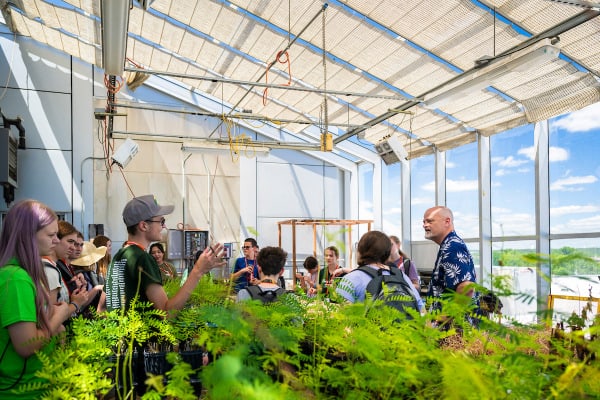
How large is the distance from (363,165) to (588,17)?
806cm

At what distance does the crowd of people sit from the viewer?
1.65m

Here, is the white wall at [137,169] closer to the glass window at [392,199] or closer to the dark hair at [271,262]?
the glass window at [392,199]

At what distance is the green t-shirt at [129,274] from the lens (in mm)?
2363

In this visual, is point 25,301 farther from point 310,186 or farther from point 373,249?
point 310,186

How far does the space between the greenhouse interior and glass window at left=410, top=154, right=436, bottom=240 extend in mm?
46

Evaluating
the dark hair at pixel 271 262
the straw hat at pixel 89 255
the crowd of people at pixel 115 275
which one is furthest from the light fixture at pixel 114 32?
the dark hair at pixel 271 262

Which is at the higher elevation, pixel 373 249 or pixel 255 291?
pixel 373 249

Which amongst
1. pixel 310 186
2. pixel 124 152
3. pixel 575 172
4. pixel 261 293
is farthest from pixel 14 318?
pixel 310 186

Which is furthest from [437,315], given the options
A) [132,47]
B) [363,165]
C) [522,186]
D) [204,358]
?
[363,165]

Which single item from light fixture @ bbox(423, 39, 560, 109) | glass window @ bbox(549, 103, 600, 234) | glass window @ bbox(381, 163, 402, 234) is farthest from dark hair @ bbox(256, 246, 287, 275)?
glass window @ bbox(381, 163, 402, 234)

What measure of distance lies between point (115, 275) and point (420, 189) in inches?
382

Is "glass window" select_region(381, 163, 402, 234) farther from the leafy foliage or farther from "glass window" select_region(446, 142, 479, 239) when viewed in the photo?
the leafy foliage

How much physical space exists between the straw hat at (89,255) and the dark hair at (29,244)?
3040 mm

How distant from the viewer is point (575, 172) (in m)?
7.98
